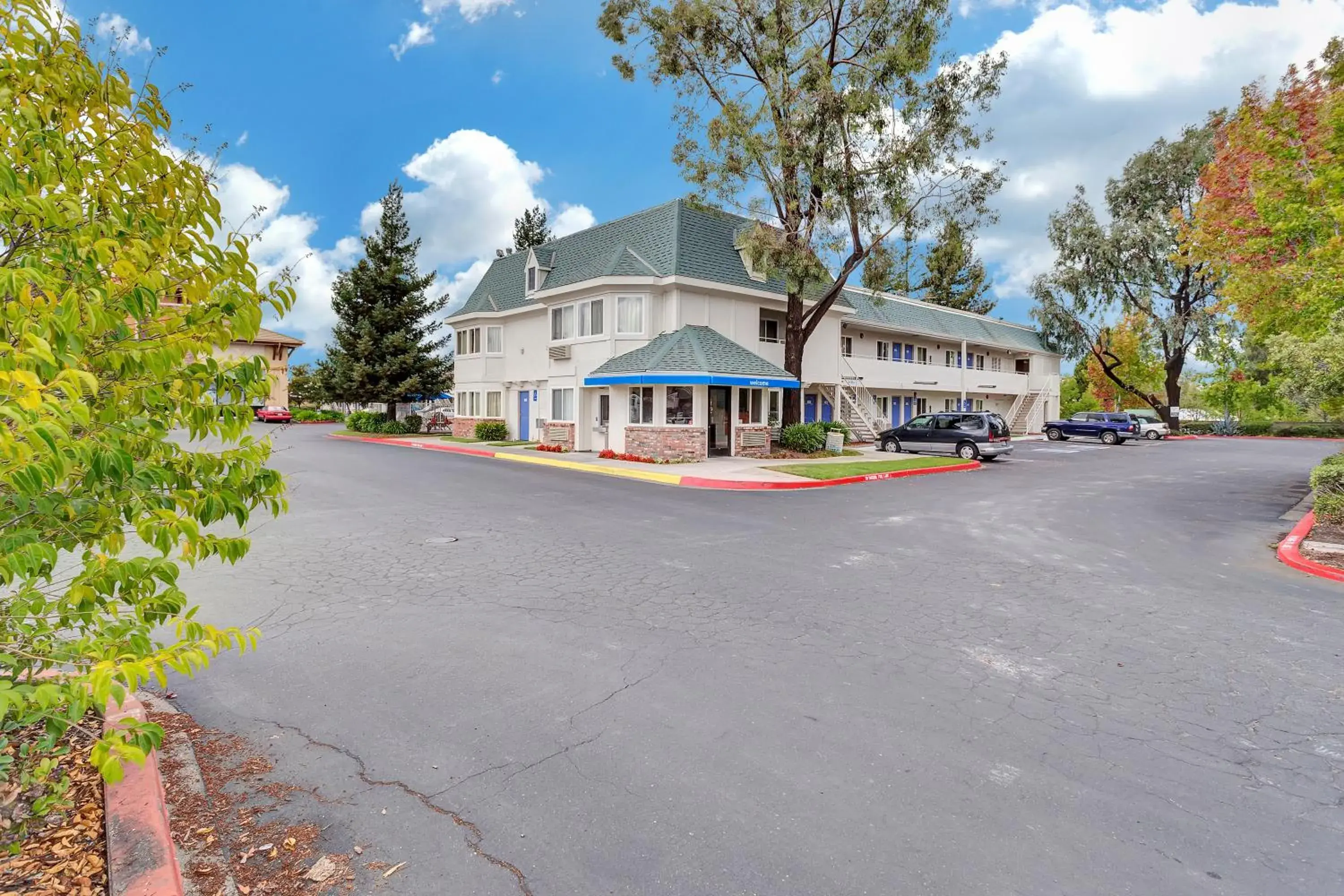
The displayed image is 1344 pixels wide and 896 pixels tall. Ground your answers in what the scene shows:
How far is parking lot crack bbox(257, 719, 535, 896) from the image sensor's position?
2.82 metres

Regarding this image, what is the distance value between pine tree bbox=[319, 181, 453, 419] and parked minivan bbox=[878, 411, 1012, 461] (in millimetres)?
25405

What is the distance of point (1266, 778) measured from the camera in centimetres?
359

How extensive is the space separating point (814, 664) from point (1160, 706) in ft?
7.47

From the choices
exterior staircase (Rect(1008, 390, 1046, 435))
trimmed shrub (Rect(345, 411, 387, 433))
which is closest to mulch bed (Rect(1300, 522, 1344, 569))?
exterior staircase (Rect(1008, 390, 1046, 435))

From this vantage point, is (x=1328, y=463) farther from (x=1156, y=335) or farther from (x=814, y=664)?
(x=1156, y=335)

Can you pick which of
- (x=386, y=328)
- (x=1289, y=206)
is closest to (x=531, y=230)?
(x=386, y=328)

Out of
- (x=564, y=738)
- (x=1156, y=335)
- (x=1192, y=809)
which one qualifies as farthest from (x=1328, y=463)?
(x=1156, y=335)

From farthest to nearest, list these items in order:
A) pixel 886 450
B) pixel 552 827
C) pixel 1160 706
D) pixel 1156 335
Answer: pixel 1156 335, pixel 886 450, pixel 1160 706, pixel 552 827

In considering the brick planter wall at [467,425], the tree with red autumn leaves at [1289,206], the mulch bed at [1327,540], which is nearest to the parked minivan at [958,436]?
the tree with red autumn leaves at [1289,206]

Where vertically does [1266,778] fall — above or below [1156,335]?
below

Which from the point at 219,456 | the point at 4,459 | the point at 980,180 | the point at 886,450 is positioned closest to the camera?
the point at 4,459

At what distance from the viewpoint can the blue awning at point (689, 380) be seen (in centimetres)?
2136

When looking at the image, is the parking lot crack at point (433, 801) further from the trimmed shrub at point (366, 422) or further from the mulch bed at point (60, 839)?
the trimmed shrub at point (366, 422)

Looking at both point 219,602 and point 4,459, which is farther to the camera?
point 219,602
